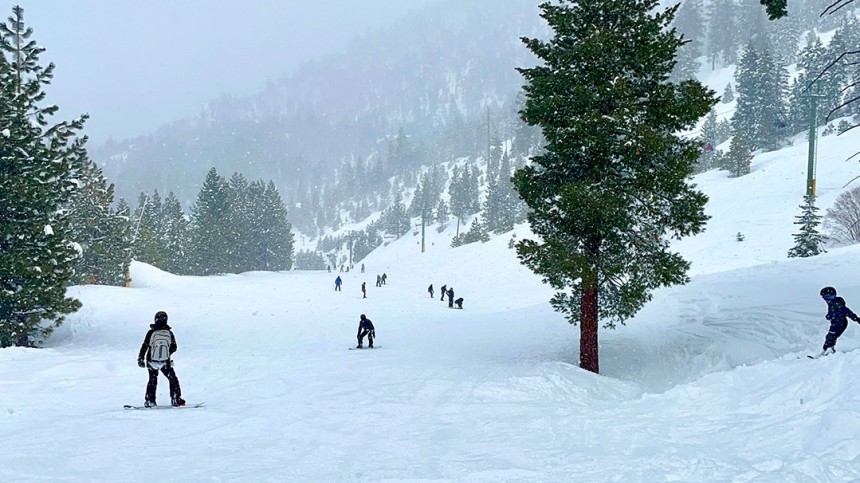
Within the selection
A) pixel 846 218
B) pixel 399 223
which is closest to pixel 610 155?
pixel 846 218

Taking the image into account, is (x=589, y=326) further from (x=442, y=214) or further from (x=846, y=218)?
(x=442, y=214)

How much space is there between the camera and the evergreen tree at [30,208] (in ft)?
60.1

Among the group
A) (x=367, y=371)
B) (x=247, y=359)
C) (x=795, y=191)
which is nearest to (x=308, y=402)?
(x=367, y=371)

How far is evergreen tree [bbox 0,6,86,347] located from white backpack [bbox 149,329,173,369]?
38.5 feet

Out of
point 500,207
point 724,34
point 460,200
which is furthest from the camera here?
point 724,34

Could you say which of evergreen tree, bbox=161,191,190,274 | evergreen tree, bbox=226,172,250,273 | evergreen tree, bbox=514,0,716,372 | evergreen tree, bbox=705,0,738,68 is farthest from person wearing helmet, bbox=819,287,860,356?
evergreen tree, bbox=705,0,738,68

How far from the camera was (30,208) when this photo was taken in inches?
759

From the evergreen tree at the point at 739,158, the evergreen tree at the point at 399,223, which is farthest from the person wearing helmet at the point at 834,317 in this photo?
the evergreen tree at the point at 399,223

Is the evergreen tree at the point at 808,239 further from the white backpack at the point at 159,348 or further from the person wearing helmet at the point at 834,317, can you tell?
the white backpack at the point at 159,348

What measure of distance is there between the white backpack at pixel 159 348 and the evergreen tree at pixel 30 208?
1173cm

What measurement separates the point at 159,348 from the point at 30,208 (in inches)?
543

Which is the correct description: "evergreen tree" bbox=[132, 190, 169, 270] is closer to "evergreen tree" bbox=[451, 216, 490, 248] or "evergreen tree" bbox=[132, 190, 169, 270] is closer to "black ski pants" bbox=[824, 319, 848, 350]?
"evergreen tree" bbox=[451, 216, 490, 248]

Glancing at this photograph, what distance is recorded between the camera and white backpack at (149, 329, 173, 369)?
1012 centimetres

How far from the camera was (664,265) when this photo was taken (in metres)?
12.7
